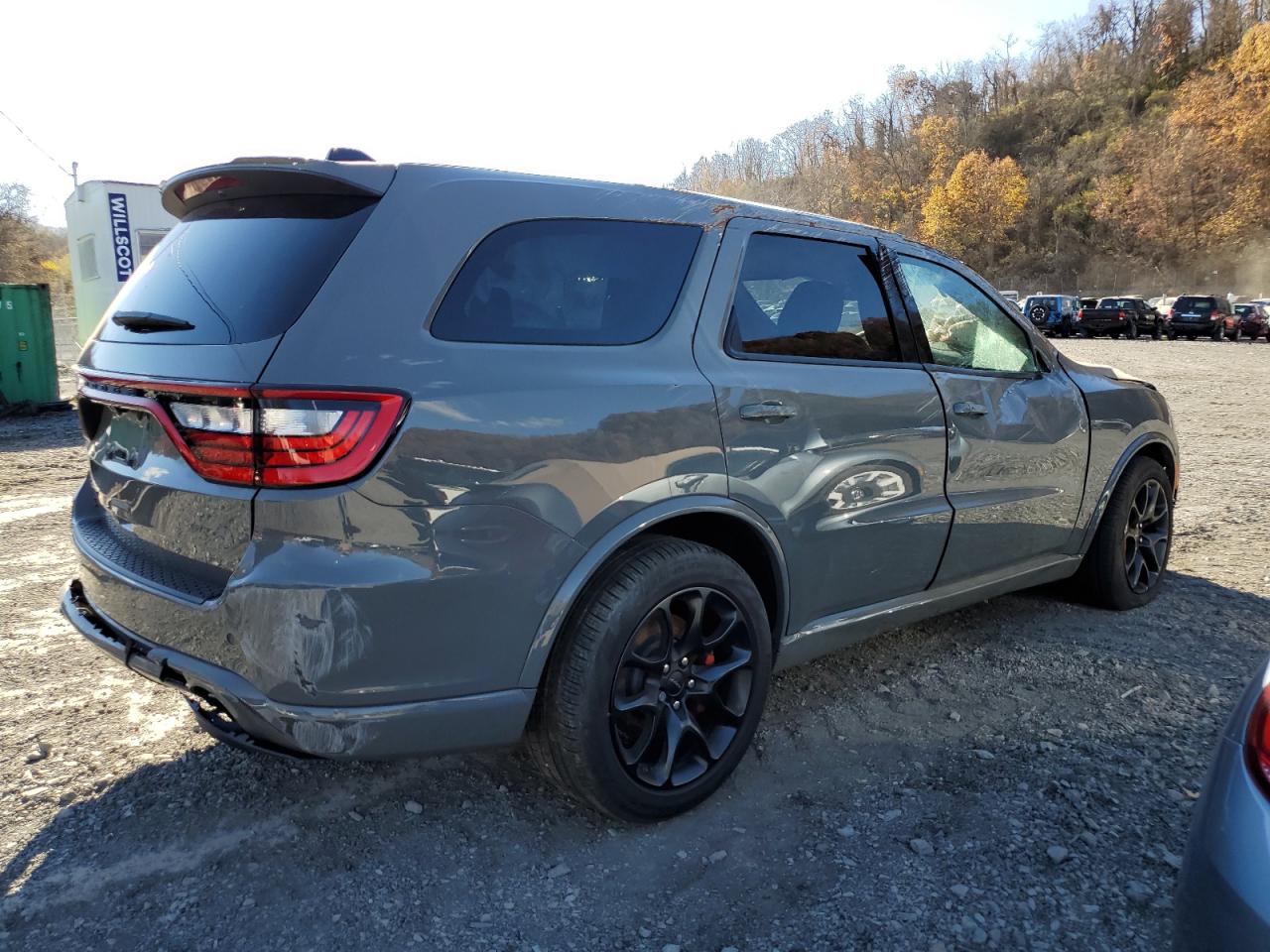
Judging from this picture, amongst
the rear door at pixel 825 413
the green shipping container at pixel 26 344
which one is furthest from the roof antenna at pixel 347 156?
the green shipping container at pixel 26 344

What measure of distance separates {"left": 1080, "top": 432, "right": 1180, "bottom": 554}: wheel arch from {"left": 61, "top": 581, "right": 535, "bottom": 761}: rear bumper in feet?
10.1

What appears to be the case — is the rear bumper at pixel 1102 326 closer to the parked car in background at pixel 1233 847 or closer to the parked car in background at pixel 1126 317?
the parked car in background at pixel 1126 317

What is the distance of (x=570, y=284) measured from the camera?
2.50m

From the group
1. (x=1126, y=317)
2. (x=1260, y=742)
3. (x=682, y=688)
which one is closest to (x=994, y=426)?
(x=682, y=688)

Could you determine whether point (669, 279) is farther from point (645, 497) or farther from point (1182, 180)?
point (1182, 180)

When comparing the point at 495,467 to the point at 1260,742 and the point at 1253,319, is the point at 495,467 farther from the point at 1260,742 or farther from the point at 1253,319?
the point at 1253,319

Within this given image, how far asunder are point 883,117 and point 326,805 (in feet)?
368

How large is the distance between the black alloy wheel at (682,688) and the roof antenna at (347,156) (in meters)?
1.42

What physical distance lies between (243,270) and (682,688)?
5.44ft

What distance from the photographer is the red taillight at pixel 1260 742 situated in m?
1.45

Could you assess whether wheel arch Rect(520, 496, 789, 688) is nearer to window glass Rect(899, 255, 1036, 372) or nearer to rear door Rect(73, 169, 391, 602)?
rear door Rect(73, 169, 391, 602)

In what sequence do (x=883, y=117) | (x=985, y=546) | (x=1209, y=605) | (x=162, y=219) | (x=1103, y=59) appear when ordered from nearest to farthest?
(x=985, y=546) → (x=1209, y=605) → (x=162, y=219) → (x=1103, y=59) → (x=883, y=117)

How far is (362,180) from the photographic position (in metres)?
2.29

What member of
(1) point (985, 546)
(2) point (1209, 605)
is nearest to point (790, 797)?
(1) point (985, 546)
